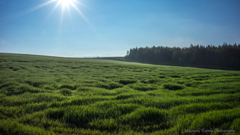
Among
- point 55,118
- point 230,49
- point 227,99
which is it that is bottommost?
point 55,118

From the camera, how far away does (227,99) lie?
5.27 metres

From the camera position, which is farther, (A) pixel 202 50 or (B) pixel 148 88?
(A) pixel 202 50

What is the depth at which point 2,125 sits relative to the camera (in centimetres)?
318

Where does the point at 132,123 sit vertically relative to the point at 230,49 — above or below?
below

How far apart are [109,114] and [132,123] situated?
92 centimetres

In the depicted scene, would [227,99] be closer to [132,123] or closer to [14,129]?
[132,123]

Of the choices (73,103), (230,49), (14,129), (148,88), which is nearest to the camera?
(14,129)

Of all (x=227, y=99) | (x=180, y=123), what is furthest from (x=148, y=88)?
(x=180, y=123)

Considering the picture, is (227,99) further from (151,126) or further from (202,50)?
(202,50)

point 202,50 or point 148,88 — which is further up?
point 202,50

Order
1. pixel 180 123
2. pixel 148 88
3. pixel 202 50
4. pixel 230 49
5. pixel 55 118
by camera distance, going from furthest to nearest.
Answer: pixel 202 50, pixel 230 49, pixel 148 88, pixel 55 118, pixel 180 123

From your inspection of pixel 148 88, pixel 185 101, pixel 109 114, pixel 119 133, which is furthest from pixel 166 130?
pixel 148 88

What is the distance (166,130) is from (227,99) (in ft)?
14.2

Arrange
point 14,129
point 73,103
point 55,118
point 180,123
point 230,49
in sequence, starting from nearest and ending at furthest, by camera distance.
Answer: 1. point 14,129
2. point 180,123
3. point 55,118
4. point 73,103
5. point 230,49
